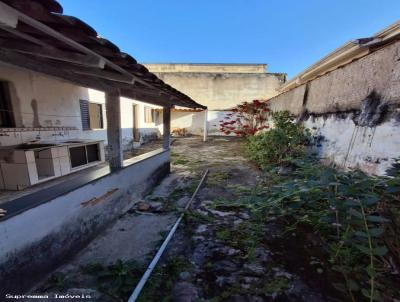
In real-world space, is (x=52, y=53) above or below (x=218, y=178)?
above

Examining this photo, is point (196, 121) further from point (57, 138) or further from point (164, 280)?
point (164, 280)

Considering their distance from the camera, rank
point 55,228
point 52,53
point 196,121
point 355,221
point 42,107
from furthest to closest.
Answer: point 196,121
point 42,107
point 55,228
point 52,53
point 355,221

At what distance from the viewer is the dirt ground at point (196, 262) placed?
177 centimetres

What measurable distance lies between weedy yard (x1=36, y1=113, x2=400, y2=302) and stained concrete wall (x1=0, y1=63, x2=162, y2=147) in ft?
10.7

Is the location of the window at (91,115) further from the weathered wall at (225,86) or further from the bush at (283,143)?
the weathered wall at (225,86)

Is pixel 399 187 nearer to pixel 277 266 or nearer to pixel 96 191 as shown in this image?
pixel 277 266

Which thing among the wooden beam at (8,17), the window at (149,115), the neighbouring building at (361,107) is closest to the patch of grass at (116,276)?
the wooden beam at (8,17)

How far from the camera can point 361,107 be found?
3041 mm

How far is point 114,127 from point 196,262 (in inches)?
89.2

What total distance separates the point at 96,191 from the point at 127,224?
737mm

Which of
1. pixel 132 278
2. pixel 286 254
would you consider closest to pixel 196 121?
pixel 286 254

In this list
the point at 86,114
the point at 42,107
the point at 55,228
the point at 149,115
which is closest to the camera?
the point at 55,228

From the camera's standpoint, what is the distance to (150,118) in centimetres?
1320

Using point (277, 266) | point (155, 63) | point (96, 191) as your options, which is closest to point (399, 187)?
point (277, 266)
